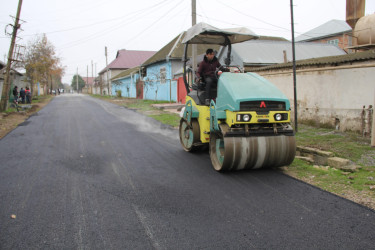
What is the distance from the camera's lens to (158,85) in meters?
29.4

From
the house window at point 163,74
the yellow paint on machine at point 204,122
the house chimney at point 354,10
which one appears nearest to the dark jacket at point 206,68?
the yellow paint on machine at point 204,122

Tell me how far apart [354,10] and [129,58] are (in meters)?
51.4

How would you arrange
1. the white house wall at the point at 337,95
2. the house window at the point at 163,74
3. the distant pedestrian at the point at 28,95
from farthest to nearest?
the distant pedestrian at the point at 28,95 → the house window at the point at 163,74 → the white house wall at the point at 337,95

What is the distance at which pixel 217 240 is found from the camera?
3170 millimetres

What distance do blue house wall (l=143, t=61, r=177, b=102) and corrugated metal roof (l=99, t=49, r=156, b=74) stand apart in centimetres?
2870

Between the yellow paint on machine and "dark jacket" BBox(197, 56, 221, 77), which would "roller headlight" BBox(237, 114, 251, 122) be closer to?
the yellow paint on machine

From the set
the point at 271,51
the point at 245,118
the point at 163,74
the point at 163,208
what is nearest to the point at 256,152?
the point at 245,118

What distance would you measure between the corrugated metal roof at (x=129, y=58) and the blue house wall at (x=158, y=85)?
28700 mm

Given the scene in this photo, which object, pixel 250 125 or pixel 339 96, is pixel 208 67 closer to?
pixel 250 125

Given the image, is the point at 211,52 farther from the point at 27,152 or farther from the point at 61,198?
the point at 27,152

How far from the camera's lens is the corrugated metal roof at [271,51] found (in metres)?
18.2

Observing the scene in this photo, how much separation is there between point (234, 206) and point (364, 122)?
236 inches

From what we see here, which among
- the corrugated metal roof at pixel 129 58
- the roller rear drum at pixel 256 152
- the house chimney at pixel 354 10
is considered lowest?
the roller rear drum at pixel 256 152

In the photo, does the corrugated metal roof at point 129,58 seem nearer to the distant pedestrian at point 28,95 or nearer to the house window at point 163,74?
the distant pedestrian at point 28,95
